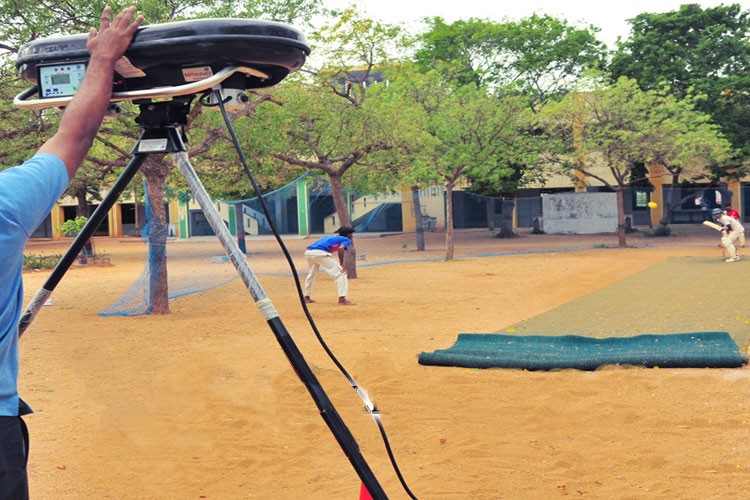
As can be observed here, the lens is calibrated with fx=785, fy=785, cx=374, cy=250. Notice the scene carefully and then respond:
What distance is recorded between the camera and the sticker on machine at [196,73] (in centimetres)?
222

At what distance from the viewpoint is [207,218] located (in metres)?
2.39

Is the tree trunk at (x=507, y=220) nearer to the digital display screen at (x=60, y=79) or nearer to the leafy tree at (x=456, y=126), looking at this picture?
the leafy tree at (x=456, y=126)

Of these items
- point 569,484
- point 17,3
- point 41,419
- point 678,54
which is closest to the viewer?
point 569,484

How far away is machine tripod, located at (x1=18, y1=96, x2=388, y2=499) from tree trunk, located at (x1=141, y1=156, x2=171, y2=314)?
393 inches

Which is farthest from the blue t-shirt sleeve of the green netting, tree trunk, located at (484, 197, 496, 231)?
tree trunk, located at (484, 197, 496, 231)

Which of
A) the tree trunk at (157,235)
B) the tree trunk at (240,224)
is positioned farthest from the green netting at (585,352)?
the tree trunk at (240,224)

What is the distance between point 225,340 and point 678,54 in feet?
91.8

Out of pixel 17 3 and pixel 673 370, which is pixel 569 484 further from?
pixel 17 3

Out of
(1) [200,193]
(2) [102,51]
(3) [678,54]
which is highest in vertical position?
(3) [678,54]

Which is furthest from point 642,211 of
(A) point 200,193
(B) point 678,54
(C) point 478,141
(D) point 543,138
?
(A) point 200,193

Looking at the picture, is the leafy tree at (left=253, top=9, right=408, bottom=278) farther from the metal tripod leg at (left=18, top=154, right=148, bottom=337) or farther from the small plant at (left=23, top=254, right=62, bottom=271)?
the metal tripod leg at (left=18, top=154, right=148, bottom=337)

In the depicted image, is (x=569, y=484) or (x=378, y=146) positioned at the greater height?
(x=378, y=146)

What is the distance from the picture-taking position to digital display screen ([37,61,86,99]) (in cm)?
218

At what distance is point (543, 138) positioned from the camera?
2881 cm
